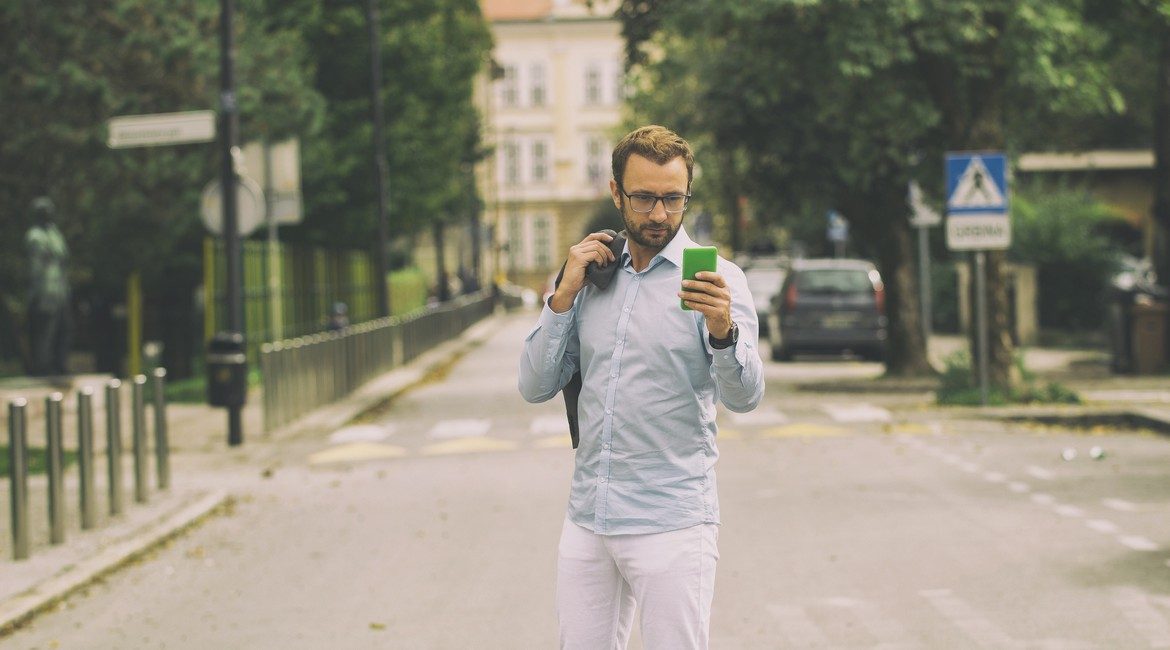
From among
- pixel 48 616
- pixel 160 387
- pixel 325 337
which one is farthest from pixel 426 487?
pixel 325 337

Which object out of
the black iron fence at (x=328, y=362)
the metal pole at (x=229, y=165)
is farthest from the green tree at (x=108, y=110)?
the metal pole at (x=229, y=165)

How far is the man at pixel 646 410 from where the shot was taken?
4.17 metres

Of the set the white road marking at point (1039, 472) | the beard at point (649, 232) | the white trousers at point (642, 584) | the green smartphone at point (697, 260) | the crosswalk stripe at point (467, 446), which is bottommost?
the white road marking at point (1039, 472)

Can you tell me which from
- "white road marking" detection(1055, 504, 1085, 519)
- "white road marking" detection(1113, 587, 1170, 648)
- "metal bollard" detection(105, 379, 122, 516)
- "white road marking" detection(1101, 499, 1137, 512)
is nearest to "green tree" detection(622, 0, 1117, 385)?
"white road marking" detection(1101, 499, 1137, 512)

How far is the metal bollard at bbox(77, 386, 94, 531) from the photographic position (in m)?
10.3

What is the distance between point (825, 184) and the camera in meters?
23.6

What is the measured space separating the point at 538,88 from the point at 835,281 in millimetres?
78426

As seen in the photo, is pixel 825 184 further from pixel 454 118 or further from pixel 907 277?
pixel 454 118

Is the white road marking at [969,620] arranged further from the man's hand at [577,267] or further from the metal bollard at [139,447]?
the metal bollard at [139,447]

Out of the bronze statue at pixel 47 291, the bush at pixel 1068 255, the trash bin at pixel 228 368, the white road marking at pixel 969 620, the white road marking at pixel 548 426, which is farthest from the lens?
the bush at pixel 1068 255

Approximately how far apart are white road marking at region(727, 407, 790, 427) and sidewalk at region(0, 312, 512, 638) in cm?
422

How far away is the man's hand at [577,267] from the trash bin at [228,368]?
12247 mm

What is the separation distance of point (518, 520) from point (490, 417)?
841 centimetres

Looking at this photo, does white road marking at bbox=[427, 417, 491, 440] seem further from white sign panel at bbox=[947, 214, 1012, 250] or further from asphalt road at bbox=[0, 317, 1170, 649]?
white sign panel at bbox=[947, 214, 1012, 250]
